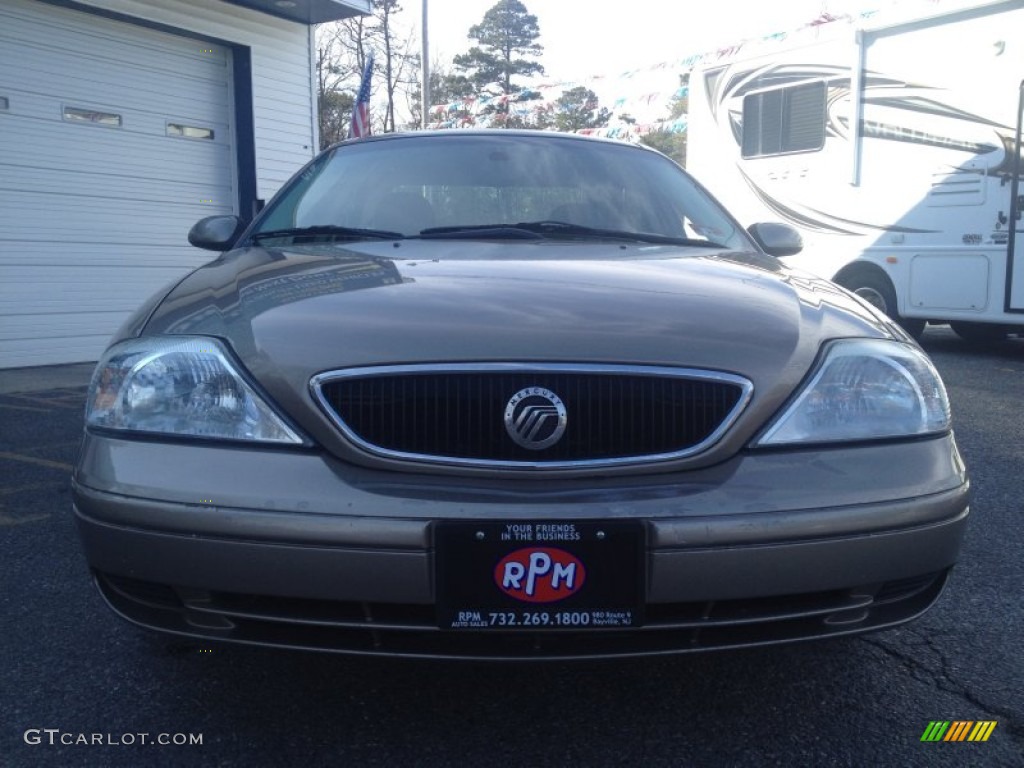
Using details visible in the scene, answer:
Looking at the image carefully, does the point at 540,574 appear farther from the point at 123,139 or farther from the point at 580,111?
the point at 580,111

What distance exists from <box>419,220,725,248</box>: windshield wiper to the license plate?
4.14ft

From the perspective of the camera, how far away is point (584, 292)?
6.96ft

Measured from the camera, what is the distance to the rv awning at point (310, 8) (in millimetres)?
9695

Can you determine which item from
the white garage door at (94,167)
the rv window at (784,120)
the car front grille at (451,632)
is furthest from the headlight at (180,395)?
the rv window at (784,120)

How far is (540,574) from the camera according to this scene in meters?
1.72

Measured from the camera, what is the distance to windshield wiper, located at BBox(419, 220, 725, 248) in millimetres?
2787

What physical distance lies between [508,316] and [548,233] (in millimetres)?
969

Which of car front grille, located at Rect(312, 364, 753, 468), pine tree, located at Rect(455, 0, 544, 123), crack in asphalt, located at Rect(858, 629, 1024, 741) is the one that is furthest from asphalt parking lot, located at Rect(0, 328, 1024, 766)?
pine tree, located at Rect(455, 0, 544, 123)

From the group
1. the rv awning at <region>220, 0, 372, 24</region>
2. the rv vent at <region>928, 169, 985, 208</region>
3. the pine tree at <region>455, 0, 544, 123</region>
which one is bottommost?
the rv vent at <region>928, 169, 985, 208</region>

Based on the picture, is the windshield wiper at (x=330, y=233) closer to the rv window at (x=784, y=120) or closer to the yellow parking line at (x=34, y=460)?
the yellow parking line at (x=34, y=460)

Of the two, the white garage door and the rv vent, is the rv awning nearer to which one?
the white garage door

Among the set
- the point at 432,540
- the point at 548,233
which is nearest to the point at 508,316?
the point at 432,540

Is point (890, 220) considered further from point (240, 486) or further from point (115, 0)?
point (240, 486)

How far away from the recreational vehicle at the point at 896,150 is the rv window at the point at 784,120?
1cm
